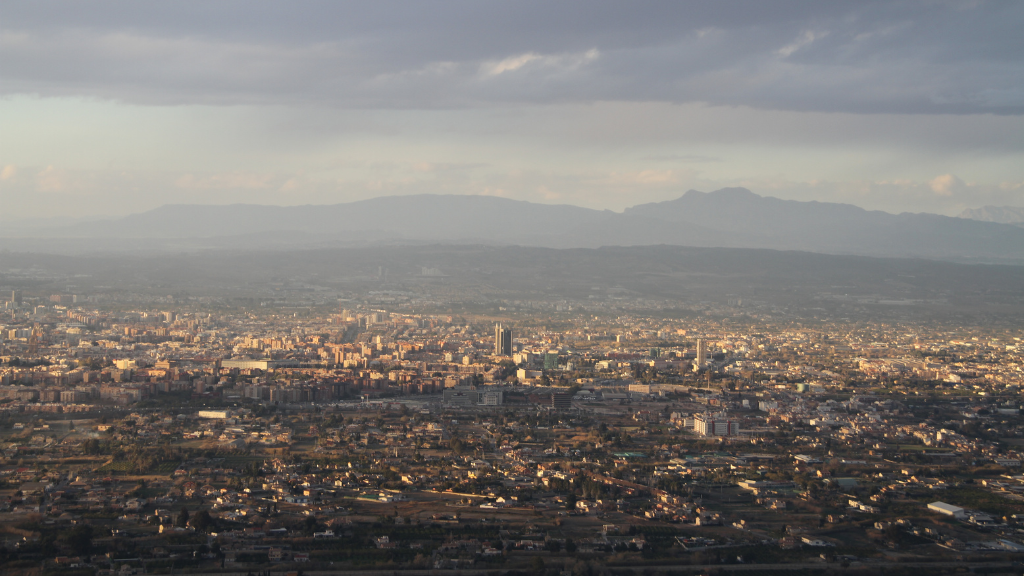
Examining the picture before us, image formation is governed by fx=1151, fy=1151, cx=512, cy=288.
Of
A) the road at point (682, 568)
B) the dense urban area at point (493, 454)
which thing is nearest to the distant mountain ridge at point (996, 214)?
the dense urban area at point (493, 454)

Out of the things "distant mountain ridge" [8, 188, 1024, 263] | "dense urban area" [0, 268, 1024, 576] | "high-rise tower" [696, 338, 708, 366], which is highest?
"distant mountain ridge" [8, 188, 1024, 263]

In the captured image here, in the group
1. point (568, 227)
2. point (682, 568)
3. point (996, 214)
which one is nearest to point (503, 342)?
point (682, 568)

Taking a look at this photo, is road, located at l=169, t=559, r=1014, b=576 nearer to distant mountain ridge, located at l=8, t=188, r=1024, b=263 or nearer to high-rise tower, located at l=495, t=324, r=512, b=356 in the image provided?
high-rise tower, located at l=495, t=324, r=512, b=356

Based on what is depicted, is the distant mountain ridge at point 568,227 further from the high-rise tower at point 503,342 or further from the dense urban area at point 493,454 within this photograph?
the dense urban area at point 493,454

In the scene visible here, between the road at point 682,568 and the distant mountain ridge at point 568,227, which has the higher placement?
the distant mountain ridge at point 568,227

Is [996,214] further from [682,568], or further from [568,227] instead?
[682,568]

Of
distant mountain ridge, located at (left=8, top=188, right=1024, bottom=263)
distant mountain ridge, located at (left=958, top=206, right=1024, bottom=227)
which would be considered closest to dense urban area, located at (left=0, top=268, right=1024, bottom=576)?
distant mountain ridge, located at (left=8, top=188, right=1024, bottom=263)

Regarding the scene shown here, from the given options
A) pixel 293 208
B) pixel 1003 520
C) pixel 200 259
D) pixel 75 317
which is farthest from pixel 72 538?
pixel 293 208
